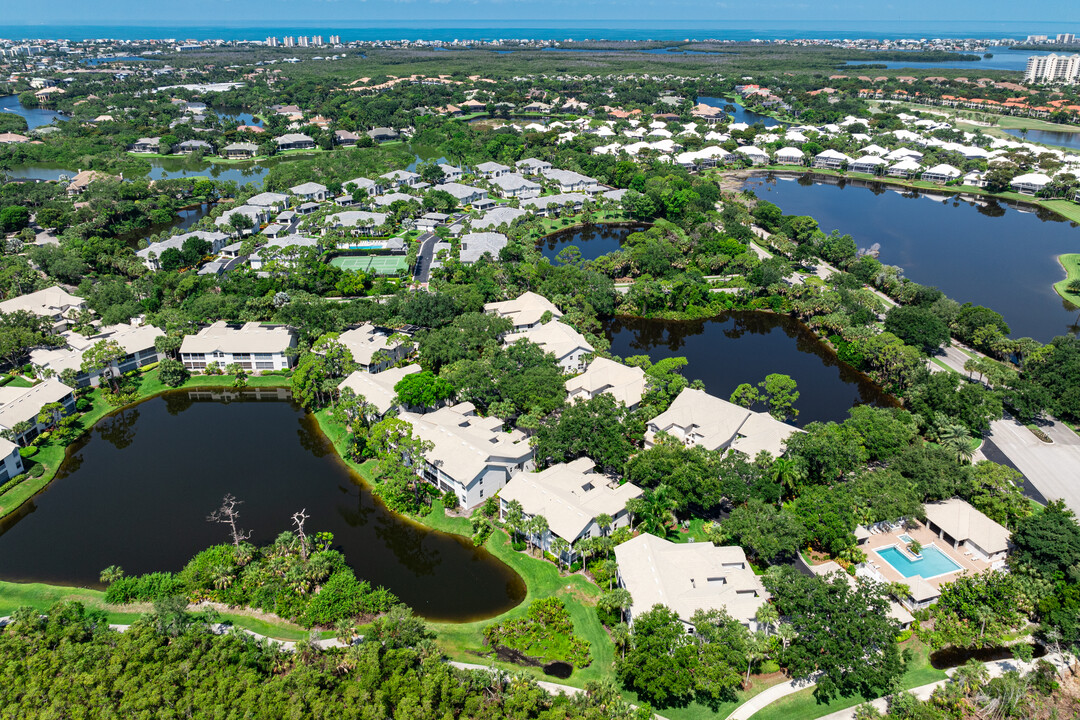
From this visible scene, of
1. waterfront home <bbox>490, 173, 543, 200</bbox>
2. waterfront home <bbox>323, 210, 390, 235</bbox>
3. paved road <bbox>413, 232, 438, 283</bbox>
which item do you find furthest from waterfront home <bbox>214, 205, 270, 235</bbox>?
waterfront home <bbox>490, 173, 543, 200</bbox>

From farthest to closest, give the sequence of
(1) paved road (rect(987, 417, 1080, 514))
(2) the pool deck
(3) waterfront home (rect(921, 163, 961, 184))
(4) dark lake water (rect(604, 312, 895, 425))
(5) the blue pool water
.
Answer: (3) waterfront home (rect(921, 163, 961, 184)), (4) dark lake water (rect(604, 312, 895, 425)), (1) paved road (rect(987, 417, 1080, 514)), (5) the blue pool water, (2) the pool deck

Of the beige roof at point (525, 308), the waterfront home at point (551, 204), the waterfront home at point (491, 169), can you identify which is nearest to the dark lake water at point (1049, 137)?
the waterfront home at point (551, 204)

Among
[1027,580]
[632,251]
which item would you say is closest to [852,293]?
[632,251]

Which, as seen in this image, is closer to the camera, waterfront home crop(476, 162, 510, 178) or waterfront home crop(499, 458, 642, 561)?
waterfront home crop(499, 458, 642, 561)

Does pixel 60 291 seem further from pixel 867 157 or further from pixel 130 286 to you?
pixel 867 157

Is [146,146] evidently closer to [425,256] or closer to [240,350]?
[425,256]

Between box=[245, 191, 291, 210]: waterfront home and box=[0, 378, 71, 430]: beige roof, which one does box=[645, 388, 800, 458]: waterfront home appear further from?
box=[245, 191, 291, 210]: waterfront home

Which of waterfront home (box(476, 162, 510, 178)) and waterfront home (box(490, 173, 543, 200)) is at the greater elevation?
waterfront home (box(476, 162, 510, 178))
